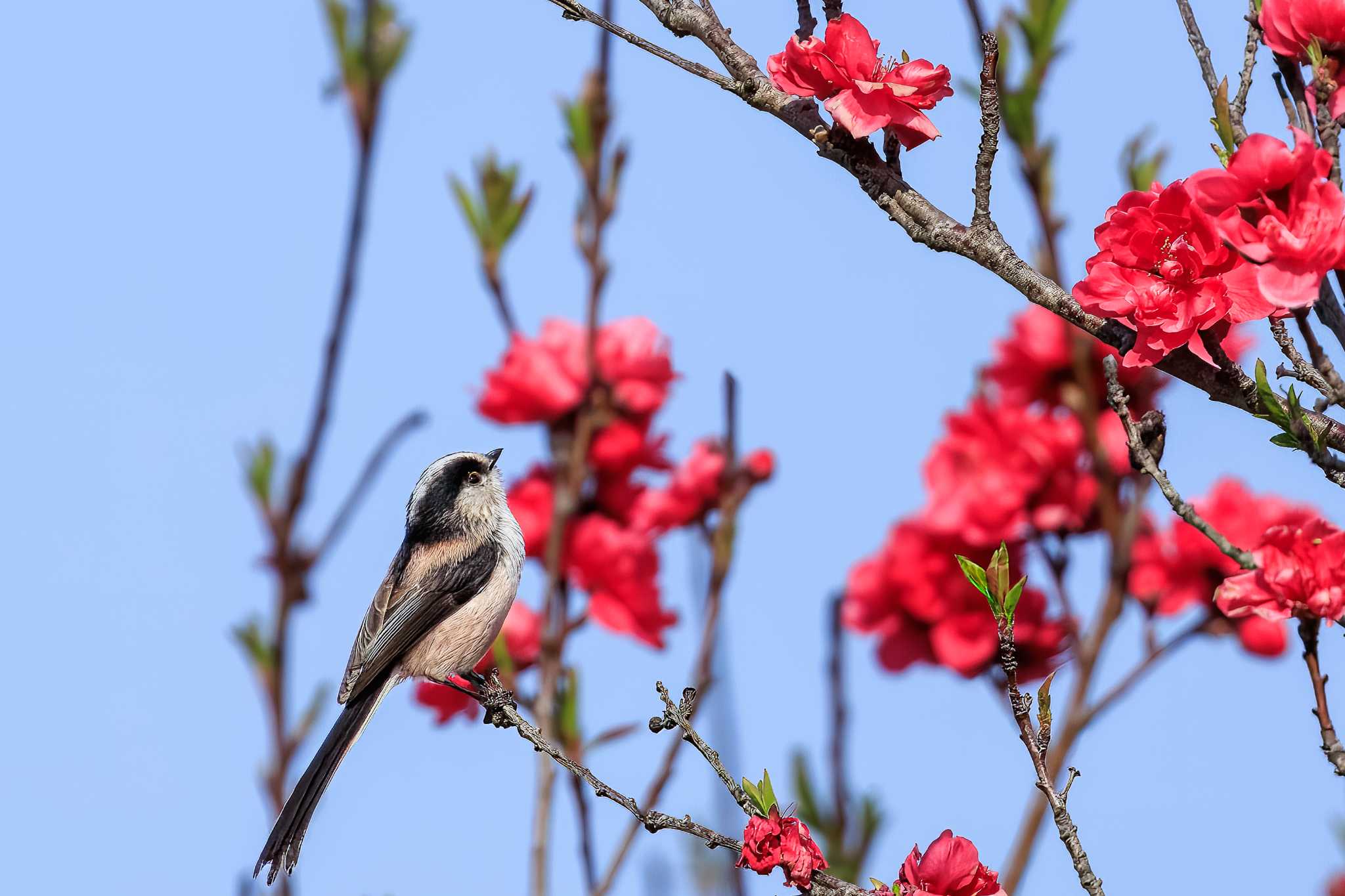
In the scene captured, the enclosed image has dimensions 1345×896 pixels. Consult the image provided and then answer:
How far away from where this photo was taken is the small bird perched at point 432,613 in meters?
4.66

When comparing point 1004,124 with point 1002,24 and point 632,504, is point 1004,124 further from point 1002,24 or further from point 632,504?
point 632,504

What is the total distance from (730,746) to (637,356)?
1652 mm

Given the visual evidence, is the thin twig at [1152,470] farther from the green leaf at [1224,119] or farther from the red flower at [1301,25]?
the red flower at [1301,25]

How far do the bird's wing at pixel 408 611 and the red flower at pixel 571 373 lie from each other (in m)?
0.66

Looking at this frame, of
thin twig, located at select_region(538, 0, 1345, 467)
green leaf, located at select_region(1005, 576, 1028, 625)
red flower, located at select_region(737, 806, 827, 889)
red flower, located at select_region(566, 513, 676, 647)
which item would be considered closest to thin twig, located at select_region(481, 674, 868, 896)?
red flower, located at select_region(737, 806, 827, 889)

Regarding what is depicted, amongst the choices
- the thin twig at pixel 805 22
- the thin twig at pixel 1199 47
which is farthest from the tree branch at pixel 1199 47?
the thin twig at pixel 805 22

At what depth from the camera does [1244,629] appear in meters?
4.80

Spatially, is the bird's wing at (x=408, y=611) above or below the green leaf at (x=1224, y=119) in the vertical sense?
above

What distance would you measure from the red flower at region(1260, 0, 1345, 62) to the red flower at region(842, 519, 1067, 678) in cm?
265

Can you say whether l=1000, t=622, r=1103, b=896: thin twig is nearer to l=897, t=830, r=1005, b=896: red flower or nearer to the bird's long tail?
l=897, t=830, r=1005, b=896: red flower

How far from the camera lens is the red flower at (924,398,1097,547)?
182 inches

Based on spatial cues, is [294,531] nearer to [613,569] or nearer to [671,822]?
[613,569]

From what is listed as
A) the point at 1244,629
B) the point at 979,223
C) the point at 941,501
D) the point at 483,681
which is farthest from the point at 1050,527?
the point at 979,223

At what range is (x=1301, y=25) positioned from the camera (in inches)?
92.0
